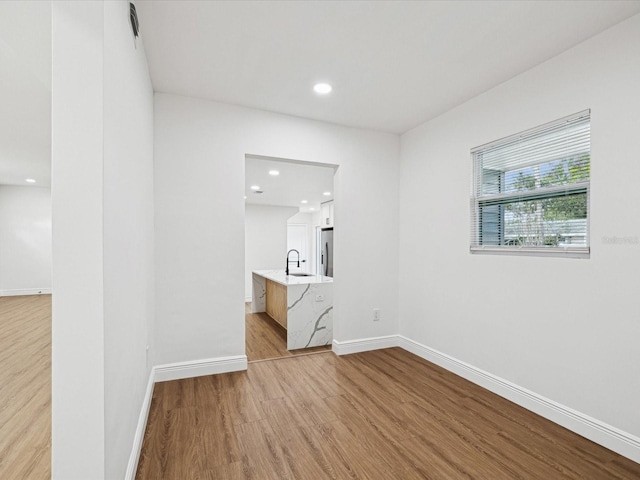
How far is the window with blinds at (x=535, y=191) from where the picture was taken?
2.22 metres

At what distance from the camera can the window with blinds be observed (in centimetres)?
222

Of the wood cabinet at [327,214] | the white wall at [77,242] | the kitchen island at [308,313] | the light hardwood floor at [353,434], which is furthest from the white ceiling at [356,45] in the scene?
the wood cabinet at [327,214]

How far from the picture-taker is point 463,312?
3055mm

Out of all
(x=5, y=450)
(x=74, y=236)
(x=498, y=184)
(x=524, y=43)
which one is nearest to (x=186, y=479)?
(x=5, y=450)

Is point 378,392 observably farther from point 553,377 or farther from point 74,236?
point 74,236

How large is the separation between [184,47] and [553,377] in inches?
137

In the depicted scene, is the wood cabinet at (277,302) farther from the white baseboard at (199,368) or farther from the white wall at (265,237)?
the white wall at (265,237)

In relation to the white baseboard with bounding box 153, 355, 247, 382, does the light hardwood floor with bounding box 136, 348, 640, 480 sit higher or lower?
lower

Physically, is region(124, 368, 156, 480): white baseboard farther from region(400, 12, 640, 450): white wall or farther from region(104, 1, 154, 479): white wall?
region(400, 12, 640, 450): white wall

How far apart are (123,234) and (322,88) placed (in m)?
2.04

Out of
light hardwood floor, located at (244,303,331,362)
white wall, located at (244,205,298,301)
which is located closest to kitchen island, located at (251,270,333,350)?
light hardwood floor, located at (244,303,331,362)

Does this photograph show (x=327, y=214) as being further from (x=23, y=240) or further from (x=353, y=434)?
(x=23, y=240)

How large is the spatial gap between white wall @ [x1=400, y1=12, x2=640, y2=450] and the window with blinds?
0.08 meters

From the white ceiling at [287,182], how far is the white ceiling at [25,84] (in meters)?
1.91
